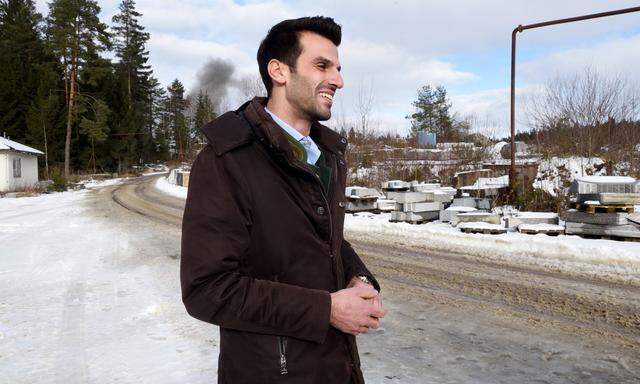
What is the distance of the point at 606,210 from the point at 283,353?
31.9 ft

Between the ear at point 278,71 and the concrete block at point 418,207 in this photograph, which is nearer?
→ the ear at point 278,71

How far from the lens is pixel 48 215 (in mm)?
A: 15188

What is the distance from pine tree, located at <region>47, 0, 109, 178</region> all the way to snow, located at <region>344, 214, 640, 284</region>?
33.9 metres

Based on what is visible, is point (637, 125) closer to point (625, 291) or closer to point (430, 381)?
point (625, 291)

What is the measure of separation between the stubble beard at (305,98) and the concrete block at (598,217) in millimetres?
9193

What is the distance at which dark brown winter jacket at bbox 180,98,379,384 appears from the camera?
4.55 ft

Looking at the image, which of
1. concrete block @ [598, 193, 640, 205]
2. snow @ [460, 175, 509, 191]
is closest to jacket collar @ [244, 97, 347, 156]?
concrete block @ [598, 193, 640, 205]

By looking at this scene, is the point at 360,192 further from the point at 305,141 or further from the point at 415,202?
the point at 305,141

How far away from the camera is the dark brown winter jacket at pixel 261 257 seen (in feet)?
4.55

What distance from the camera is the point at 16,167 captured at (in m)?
29.1

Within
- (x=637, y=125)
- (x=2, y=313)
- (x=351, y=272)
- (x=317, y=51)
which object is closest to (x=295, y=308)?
(x=351, y=272)

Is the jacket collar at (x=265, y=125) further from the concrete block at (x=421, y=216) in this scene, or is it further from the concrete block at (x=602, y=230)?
the concrete block at (x=421, y=216)

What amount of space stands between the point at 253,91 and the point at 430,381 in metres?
28.5

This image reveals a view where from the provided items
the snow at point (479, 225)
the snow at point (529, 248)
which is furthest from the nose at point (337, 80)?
the snow at point (479, 225)
